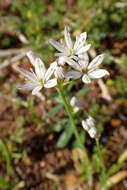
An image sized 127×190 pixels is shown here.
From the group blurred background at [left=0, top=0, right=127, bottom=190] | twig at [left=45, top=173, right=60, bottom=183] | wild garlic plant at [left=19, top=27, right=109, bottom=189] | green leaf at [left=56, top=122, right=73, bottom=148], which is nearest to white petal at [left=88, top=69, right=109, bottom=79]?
wild garlic plant at [left=19, top=27, right=109, bottom=189]

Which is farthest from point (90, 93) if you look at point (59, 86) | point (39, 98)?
point (59, 86)

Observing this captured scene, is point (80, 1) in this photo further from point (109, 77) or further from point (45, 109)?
point (45, 109)

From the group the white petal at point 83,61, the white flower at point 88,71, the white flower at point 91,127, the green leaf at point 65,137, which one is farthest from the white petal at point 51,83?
the green leaf at point 65,137

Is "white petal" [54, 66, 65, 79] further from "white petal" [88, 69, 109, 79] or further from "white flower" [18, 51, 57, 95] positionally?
"white petal" [88, 69, 109, 79]

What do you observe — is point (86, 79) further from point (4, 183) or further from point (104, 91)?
point (104, 91)

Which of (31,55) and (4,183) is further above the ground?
(31,55)

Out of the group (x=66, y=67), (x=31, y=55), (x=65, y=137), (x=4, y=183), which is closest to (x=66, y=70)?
(x=66, y=67)

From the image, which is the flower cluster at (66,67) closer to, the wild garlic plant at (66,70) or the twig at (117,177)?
the wild garlic plant at (66,70)
